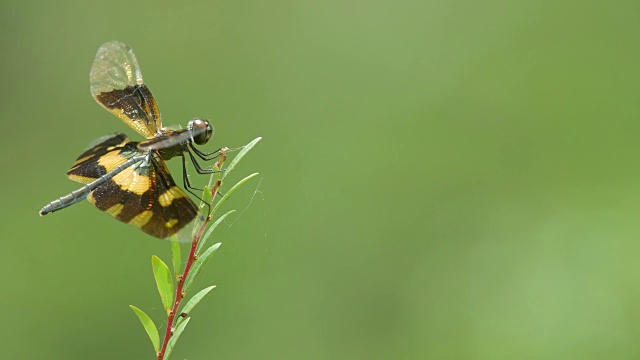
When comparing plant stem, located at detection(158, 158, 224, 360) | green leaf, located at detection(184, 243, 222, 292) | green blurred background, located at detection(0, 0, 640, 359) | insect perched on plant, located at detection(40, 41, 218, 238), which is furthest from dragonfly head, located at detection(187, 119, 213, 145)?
green blurred background, located at detection(0, 0, 640, 359)

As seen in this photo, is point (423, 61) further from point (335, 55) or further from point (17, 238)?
point (17, 238)

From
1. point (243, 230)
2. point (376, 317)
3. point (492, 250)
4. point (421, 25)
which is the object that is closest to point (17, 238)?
point (243, 230)

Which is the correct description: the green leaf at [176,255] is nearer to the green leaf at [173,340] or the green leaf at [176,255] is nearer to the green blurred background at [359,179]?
the green leaf at [173,340]

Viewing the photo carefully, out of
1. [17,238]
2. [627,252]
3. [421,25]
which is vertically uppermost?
[421,25]

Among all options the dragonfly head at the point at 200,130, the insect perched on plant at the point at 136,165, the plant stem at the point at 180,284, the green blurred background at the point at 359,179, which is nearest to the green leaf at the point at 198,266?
the plant stem at the point at 180,284

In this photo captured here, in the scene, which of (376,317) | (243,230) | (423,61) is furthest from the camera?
(423,61)
